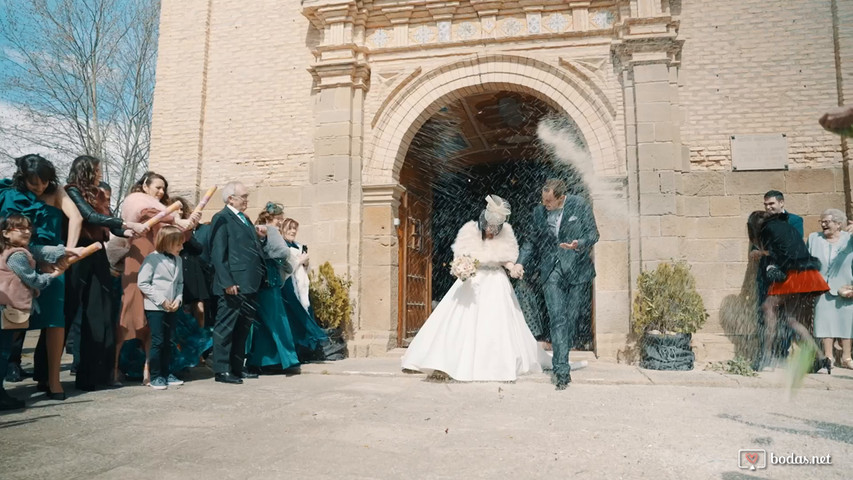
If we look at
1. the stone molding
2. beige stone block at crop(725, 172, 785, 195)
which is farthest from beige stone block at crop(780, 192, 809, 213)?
the stone molding

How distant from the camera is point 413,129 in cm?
938

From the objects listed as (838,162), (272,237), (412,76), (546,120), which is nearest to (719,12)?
(838,162)

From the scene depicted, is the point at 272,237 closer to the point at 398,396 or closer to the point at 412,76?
the point at 398,396

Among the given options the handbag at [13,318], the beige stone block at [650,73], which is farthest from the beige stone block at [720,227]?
the handbag at [13,318]

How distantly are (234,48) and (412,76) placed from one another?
11.1ft

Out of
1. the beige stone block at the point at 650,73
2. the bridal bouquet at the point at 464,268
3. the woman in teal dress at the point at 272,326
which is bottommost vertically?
the woman in teal dress at the point at 272,326

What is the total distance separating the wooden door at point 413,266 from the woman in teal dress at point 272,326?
316 cm

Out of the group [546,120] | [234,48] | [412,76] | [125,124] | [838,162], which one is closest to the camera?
[838,162]

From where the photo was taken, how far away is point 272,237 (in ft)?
20.8

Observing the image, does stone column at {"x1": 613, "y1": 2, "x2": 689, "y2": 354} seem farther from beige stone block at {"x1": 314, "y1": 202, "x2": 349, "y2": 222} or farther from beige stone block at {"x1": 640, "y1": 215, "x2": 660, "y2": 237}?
beige stone block at {"x1": 314, "y1": 202, "x2": 349, "y2": 222}

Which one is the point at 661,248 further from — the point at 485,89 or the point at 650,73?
the point at 485,89

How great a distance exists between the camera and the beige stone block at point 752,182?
809cm

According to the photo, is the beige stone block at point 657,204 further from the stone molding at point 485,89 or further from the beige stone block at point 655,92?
the beige stone block at point 655,92

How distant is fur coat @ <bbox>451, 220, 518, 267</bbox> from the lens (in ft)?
19.9
